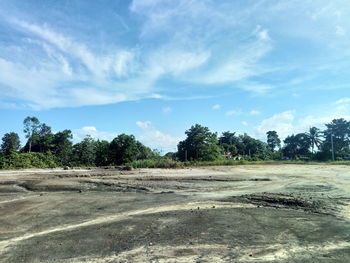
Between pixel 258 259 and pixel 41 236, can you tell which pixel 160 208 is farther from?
pixel 258 259

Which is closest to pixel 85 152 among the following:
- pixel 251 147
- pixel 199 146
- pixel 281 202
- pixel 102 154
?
pixel 102 154

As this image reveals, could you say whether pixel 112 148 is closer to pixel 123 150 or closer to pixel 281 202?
pixel 123 150

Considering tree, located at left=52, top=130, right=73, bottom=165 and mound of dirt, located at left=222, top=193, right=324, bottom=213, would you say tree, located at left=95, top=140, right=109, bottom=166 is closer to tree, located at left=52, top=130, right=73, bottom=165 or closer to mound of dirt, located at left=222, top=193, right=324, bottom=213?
tree, located at left=52, top=130, right=73, bottom=165

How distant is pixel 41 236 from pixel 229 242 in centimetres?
374

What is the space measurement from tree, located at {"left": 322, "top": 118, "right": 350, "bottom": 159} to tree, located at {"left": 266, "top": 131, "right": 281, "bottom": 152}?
27336 mm

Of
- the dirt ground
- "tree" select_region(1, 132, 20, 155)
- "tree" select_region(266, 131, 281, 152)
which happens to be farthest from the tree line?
the dirt ground

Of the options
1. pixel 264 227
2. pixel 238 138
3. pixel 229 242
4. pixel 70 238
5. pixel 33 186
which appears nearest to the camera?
pixel 229 242

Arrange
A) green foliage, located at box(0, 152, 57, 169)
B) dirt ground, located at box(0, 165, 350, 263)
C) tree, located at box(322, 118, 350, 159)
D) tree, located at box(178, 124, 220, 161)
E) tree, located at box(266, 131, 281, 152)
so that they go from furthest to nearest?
tree, located at box(266, 131, 281, 152) < tree, located at box(322, 118, 350, 159) < tree, located at box(178, 124, 220, 161) < green foliage, located at box(0, 152, 57, 169) < dirt ground, located at box(0, 165, 350, 263)

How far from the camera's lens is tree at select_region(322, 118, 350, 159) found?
200 ft

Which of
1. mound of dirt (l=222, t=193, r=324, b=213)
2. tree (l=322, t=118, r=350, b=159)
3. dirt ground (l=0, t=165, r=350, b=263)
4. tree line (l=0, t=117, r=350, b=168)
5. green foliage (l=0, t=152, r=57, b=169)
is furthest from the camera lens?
tree (l=322, t=118, r=350, b=159)

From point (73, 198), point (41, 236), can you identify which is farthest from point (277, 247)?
point (73, 198)

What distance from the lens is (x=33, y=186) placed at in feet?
41.6

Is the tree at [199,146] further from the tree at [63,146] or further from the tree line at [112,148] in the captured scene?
the tree at [63,146]

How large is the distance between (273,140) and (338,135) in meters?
29.2
